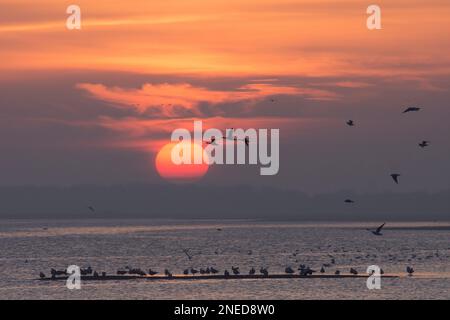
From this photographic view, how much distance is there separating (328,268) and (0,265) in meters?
49.6

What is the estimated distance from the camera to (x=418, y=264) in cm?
12375

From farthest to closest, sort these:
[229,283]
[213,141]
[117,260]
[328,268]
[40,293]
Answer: [117,260] → [328,268] → [229,283] → [40,293] → [213,141]

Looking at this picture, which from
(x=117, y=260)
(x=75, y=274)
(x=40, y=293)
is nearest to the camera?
(x=40, y=293)

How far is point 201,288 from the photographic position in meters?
87.9

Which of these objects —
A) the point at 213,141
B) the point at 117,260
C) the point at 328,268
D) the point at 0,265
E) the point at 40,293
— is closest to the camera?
the point at 213,141
